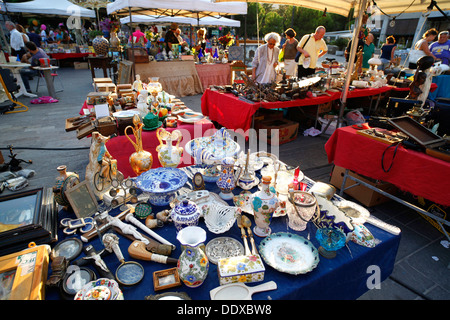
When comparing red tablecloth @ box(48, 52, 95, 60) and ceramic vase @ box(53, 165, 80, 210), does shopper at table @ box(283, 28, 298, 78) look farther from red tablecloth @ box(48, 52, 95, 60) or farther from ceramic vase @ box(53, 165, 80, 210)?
red tablecloth @ box(48, 52, 95, 60)

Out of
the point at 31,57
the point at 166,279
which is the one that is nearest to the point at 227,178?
the point at 166,279

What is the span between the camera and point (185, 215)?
1273 mm

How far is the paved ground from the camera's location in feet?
5.91

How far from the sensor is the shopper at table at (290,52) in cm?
550

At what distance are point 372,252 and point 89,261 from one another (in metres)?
1.39

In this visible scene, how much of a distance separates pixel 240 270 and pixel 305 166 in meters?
2.69

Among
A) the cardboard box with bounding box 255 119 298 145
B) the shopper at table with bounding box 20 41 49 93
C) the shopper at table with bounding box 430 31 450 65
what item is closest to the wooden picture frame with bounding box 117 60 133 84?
the shopper at table with bounding box 20 41 49 93

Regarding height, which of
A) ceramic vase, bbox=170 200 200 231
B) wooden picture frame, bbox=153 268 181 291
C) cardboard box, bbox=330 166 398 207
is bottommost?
cardboard box, bbox=330 166 398 207

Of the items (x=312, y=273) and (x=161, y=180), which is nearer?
(x=312, y=273)

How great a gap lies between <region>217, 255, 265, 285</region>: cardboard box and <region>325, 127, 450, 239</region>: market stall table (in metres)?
1.72

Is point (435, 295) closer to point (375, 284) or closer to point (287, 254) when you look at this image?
point (375, 284)

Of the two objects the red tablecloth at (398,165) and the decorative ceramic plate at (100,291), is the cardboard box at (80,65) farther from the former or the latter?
the decorative ceramic plate at (100,291)

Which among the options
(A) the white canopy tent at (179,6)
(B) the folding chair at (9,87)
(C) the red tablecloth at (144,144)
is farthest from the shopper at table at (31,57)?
(C) the red tablecloth at (144,144)

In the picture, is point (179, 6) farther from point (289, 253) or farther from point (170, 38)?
point (289, 253)
